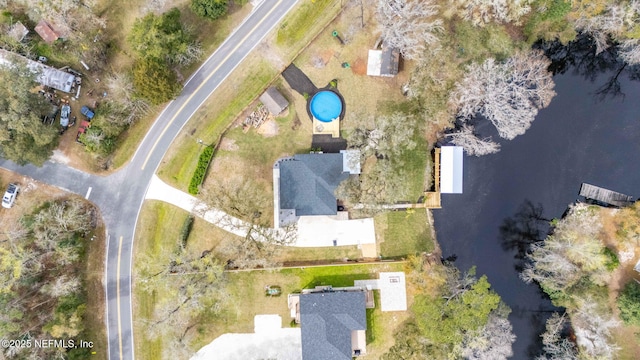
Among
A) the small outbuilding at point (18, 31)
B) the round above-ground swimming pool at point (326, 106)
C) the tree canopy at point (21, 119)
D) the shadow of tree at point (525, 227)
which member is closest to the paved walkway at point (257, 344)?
the round above-ground swimming pool at point (326, 106)

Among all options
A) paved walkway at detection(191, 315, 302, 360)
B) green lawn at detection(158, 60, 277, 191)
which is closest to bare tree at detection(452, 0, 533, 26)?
green lawn at detection(158, 60, 277, 191)

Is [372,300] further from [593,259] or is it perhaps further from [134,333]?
[134,333]

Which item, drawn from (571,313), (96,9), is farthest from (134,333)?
(571,313)

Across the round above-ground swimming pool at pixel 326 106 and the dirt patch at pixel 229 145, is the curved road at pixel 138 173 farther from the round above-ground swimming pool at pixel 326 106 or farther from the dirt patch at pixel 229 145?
the round above-ground swimming pool at pixel 326 106

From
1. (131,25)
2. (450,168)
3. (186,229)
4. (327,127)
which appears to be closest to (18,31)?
(131,25)

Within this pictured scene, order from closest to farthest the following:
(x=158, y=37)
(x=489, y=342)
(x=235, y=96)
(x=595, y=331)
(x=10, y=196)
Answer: (x=158, y=37)
(x=489, y=342)
(x=595, y=331)
(x=10, y=196)
(x=235, y=96)

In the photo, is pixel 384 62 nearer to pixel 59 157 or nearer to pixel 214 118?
pixel 214 118

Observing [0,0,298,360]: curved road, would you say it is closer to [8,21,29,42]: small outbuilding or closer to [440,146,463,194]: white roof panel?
[8,21,29,42]: small outbuilding
